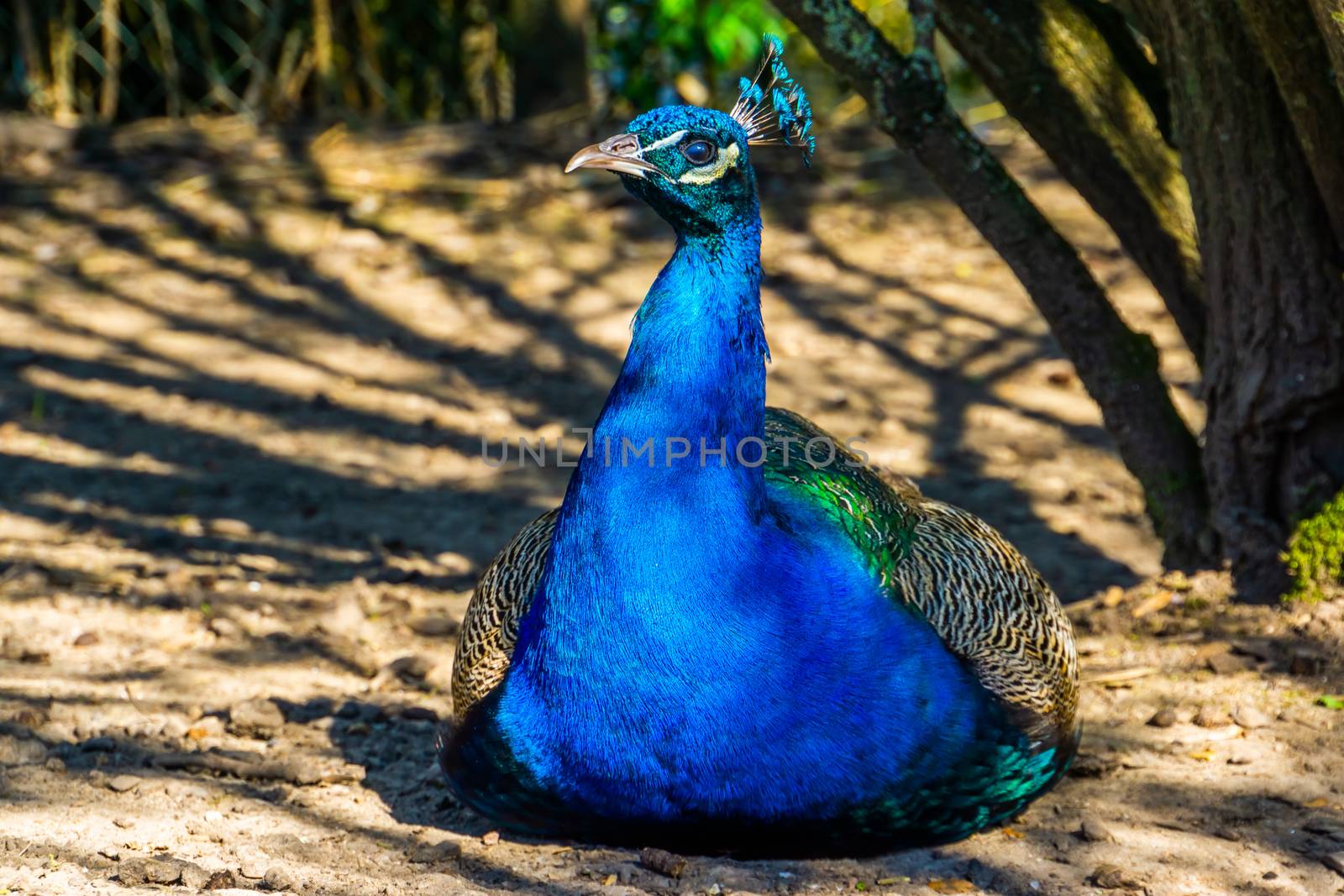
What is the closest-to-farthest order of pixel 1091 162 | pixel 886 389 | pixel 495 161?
pixel 1091 162 < pixel 886 389 < pixel 495 161

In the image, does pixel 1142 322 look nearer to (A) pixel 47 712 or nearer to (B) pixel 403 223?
(B) pixel 403 223

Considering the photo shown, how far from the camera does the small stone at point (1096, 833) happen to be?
2.74 meters

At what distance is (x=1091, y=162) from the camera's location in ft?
11.6

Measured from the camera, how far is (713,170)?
8.26 ft

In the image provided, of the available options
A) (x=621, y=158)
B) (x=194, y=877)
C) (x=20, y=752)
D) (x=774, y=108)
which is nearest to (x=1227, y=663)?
(x=774, y=108)

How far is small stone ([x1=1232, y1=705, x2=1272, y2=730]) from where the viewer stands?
3.12 meters

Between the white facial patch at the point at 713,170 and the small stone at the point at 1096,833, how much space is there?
1283 millimetres

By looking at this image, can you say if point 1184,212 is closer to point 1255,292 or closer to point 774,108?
point 1255,292

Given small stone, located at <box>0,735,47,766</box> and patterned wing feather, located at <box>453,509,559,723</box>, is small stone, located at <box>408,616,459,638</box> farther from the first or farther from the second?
small stone, located at <box>0,735,47,766</box>

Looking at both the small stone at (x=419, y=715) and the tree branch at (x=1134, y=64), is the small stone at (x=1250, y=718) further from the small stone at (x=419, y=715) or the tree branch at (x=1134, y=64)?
the small stone at (x=419, y=715)

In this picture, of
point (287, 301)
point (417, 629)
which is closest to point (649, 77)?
point (287, 301)

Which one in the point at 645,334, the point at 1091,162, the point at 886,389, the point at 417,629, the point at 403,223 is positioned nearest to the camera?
the point at 645,334

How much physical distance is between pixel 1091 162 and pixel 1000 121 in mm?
3937

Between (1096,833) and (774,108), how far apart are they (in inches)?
54.0
